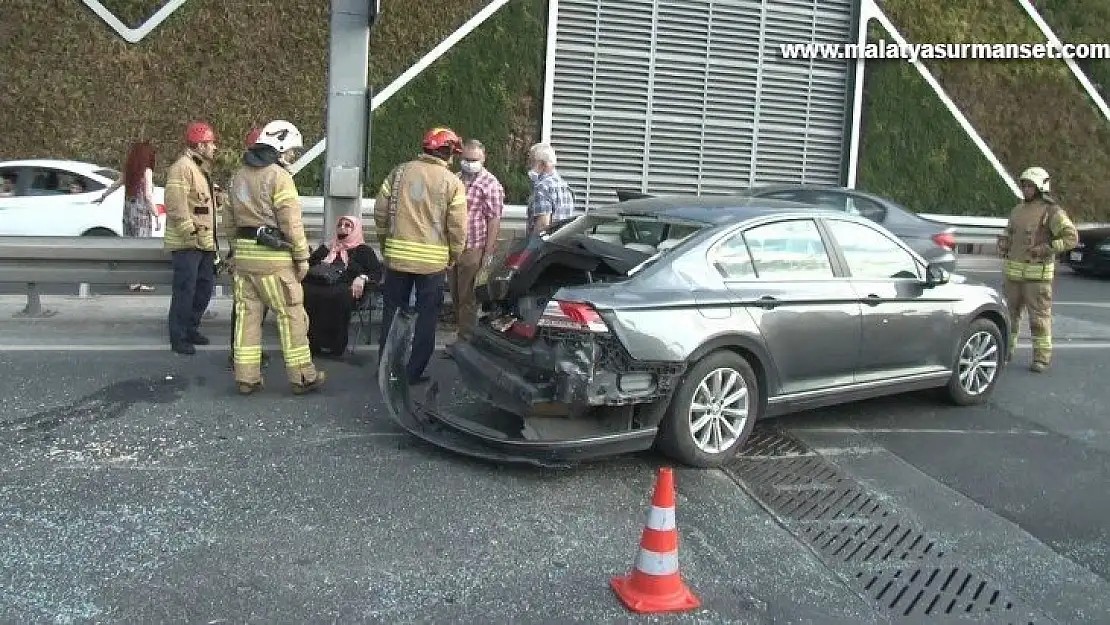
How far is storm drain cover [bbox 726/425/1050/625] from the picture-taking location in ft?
12.7

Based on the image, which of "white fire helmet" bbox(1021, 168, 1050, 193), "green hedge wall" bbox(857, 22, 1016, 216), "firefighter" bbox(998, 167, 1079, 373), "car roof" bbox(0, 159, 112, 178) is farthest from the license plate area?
"green hedge wall" bbox(857, 22, 1016, 216)

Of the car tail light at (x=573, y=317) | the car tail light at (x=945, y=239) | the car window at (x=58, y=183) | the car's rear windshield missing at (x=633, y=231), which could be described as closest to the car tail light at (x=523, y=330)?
the car tail light at (x=573, y=317)

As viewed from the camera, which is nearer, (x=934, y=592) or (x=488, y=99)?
(x=934, y=592)

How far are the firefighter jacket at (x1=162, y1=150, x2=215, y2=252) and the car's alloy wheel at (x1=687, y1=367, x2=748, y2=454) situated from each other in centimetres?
418

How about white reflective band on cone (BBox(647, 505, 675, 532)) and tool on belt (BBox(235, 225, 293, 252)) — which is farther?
tool on belt (BBox(235, 225, 293, 252))

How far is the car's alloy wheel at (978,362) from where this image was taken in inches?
263

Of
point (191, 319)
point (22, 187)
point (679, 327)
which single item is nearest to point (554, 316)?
point (679, 327)

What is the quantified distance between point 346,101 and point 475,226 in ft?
5.77

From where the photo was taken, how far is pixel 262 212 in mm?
6199

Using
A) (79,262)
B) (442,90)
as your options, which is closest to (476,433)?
(79,262)

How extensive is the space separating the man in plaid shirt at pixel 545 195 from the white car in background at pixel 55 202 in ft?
16.9

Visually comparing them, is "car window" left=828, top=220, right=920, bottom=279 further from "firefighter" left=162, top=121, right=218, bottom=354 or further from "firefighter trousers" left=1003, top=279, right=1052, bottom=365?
"firefighter" left=162, top=121, right=218, bottom=354

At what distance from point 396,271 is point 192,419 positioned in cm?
156

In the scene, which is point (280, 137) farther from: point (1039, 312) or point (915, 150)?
point (915, 150)
